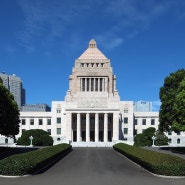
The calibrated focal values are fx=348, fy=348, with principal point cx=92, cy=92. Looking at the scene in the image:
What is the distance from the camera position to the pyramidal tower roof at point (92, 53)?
121963mm

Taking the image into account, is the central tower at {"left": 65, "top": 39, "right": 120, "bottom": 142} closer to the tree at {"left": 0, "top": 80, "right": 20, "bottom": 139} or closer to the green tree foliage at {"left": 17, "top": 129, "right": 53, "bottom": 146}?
the green tree foliage at {"left": 17, "top": 129, "right": 53, "bottom": 146}

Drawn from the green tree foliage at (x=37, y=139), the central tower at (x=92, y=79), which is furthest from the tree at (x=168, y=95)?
the central tower at (x=92, y=79)

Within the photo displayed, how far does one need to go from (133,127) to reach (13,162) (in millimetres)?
97489

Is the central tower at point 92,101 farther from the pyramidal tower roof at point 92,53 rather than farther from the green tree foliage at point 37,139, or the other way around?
the green tree foliage at point 37,139

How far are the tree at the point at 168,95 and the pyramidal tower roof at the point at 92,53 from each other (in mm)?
57012

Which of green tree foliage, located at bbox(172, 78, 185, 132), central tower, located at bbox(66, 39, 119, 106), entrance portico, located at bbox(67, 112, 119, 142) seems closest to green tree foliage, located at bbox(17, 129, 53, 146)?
entrance portico, located at bbox(67, 112, 119, 142)

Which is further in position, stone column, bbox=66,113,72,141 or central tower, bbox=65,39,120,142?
stone column, bbox=66,113,72,141

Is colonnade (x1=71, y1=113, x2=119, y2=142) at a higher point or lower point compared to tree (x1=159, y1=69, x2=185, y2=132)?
lower

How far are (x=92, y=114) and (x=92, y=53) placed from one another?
27916mm

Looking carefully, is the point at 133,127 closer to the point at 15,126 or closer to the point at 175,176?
the point at 15,126

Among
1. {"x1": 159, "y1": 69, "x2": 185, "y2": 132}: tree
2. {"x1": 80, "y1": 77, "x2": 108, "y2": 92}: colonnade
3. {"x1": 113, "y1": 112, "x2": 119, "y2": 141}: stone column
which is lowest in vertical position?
{"x1": 113, "y1": 112, "x2": 119, "y2": 141}: stone column

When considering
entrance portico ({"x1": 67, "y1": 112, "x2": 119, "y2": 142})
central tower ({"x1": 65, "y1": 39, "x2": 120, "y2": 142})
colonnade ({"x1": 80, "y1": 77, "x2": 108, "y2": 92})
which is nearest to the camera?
entrance portico ({"x1": 67, "y1": 112, "x2": 119, "y2": 142})

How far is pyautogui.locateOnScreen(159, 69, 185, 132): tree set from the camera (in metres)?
63.0

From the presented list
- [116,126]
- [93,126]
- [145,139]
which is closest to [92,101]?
[93,126]
